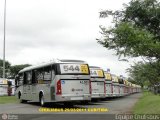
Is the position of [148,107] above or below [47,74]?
below

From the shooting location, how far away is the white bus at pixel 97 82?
30.8 m

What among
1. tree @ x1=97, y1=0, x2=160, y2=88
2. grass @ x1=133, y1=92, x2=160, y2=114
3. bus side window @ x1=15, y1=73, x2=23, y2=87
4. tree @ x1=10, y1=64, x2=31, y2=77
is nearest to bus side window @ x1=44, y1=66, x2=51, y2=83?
grass @ x1=133, y1=92, x2=160, y2=114

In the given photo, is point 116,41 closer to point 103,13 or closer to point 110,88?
point 103,13

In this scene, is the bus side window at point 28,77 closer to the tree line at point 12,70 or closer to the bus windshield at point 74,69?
the bus windshield at point 74,69

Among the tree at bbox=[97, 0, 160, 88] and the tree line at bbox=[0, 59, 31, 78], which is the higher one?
the tree line at bbox=[0, 59, 31, 78]

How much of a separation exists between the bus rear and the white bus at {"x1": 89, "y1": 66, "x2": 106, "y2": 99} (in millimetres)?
7078

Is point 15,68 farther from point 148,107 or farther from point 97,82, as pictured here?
point 148,107

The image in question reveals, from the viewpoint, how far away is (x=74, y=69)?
2312 cm

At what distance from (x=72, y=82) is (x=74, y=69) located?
0.76 meters

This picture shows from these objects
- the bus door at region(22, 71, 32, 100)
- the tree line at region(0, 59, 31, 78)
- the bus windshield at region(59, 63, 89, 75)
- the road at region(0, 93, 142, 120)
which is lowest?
the road at region(0, 93, 142, 120)

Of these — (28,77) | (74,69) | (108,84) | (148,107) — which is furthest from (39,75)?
(108,84)

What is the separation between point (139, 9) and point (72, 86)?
1319 cm

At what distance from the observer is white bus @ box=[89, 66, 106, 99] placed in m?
30.8

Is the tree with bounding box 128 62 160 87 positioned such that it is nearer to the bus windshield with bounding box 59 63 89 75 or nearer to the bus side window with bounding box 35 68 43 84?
the bus windshield with bounding box 59 63 89 75
